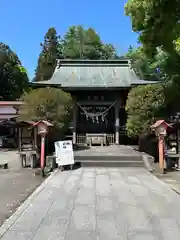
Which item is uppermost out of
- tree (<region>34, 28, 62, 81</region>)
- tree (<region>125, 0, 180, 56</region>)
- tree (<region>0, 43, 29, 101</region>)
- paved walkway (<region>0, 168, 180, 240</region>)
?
tree (<region>34, 28, 62, 81</region>)

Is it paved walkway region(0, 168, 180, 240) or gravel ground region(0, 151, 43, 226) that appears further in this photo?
gravel ground region(0, 151, 43, 226)

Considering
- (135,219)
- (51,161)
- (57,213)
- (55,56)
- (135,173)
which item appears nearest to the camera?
(135,219)

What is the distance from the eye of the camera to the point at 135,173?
A: 11875 mm

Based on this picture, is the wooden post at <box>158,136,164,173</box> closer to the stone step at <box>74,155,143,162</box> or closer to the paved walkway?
the stone step at <box>74,155,143,162</box>

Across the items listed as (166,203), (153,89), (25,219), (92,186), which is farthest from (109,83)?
(25,219)

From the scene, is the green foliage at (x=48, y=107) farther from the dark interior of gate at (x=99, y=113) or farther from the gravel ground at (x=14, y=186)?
the dark interior of gate at (x=99, y=113)

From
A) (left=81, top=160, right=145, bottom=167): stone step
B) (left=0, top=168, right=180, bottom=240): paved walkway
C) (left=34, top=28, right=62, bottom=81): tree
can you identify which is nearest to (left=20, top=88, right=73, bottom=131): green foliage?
(left=81, top=160, right=145, bottom=167): stone step

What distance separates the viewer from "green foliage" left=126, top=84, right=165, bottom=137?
15031mm

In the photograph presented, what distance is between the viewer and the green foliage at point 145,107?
49.3 ft

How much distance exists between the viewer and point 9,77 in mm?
39375

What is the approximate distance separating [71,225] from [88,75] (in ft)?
62.4

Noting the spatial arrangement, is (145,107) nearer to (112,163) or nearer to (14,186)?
(112,163)

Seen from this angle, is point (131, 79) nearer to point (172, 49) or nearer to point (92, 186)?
point (172, 49)

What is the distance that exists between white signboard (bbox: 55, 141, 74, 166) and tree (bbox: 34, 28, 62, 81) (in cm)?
3821
